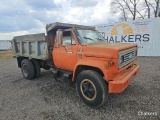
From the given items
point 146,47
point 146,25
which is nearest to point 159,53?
point 146,47

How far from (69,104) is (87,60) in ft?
4.60

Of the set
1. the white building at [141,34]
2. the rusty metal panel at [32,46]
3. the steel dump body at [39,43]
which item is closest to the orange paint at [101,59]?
the steel dump body at [39,43]

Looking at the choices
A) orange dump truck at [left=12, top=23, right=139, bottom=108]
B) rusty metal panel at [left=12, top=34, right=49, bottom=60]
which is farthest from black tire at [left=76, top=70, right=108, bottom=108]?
rusty metal panel at [left=12, top=34, right=49, bottom=60]

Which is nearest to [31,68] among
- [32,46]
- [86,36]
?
[32,46]

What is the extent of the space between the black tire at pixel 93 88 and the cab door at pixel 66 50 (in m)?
0.69

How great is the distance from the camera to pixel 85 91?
3715mm

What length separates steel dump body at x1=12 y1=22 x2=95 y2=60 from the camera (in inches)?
188

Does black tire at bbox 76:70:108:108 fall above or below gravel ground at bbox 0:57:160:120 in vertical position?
above

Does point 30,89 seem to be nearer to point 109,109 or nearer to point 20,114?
point 20,114

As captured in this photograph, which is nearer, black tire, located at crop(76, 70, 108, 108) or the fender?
the fender

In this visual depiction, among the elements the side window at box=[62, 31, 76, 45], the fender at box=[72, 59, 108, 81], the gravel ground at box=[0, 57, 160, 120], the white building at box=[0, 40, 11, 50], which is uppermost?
the white building at box=[0, 40, 11, 50]

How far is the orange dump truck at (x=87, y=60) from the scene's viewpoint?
324 cm

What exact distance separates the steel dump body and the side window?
17.2 inches

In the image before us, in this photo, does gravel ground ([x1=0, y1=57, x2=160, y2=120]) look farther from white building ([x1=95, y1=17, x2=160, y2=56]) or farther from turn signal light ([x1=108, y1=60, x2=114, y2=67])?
white building ([x1=95, y1=17, x2=160, y2=56])
